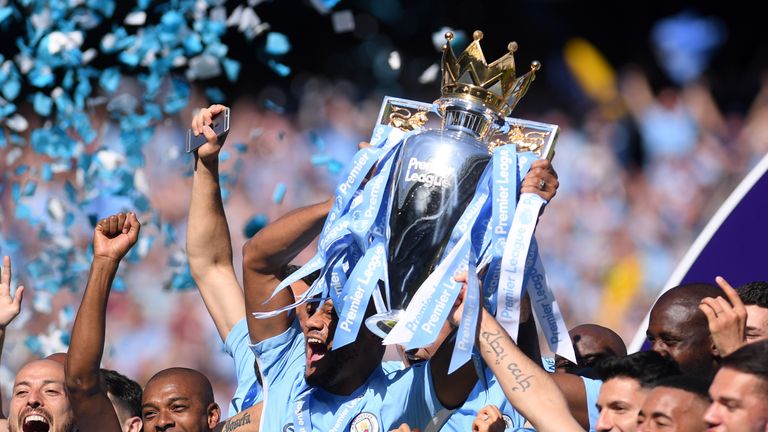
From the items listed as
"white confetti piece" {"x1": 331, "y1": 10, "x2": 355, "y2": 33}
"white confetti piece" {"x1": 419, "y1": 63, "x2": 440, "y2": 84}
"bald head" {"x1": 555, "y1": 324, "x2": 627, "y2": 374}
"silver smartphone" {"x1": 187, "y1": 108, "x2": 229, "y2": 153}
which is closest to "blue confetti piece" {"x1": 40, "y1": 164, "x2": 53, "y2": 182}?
"white confetti piece" {"x1": 331, "y1": 10, "x2": 355, "y2": 33}

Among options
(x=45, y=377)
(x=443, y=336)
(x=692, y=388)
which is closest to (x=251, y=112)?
(x=45, y=377)

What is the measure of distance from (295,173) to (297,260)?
559mm

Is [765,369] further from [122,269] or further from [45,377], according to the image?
[122,269]

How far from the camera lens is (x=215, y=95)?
7.44m

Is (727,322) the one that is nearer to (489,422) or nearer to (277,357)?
(489,422)

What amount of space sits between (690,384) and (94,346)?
1952 millimetres

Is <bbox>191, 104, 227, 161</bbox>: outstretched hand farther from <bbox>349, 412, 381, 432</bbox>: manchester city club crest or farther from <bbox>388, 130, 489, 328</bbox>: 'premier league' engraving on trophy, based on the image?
<bbox>349, 412, 381, 432</bbox>: manchester city club crest

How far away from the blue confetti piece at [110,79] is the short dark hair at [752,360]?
516cm

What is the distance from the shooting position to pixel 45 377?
4.90 m

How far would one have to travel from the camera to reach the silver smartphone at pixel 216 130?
14.8 ft

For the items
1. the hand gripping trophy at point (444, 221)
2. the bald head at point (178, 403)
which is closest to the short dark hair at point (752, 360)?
the hand gripping trophy at point (444, 221)

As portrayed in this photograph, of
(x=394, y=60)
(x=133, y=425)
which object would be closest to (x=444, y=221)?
(x=133, y=425)

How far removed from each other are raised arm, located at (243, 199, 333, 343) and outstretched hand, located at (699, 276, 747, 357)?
125 centimetres

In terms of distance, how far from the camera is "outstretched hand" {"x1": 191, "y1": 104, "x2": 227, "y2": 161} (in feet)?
14.9
